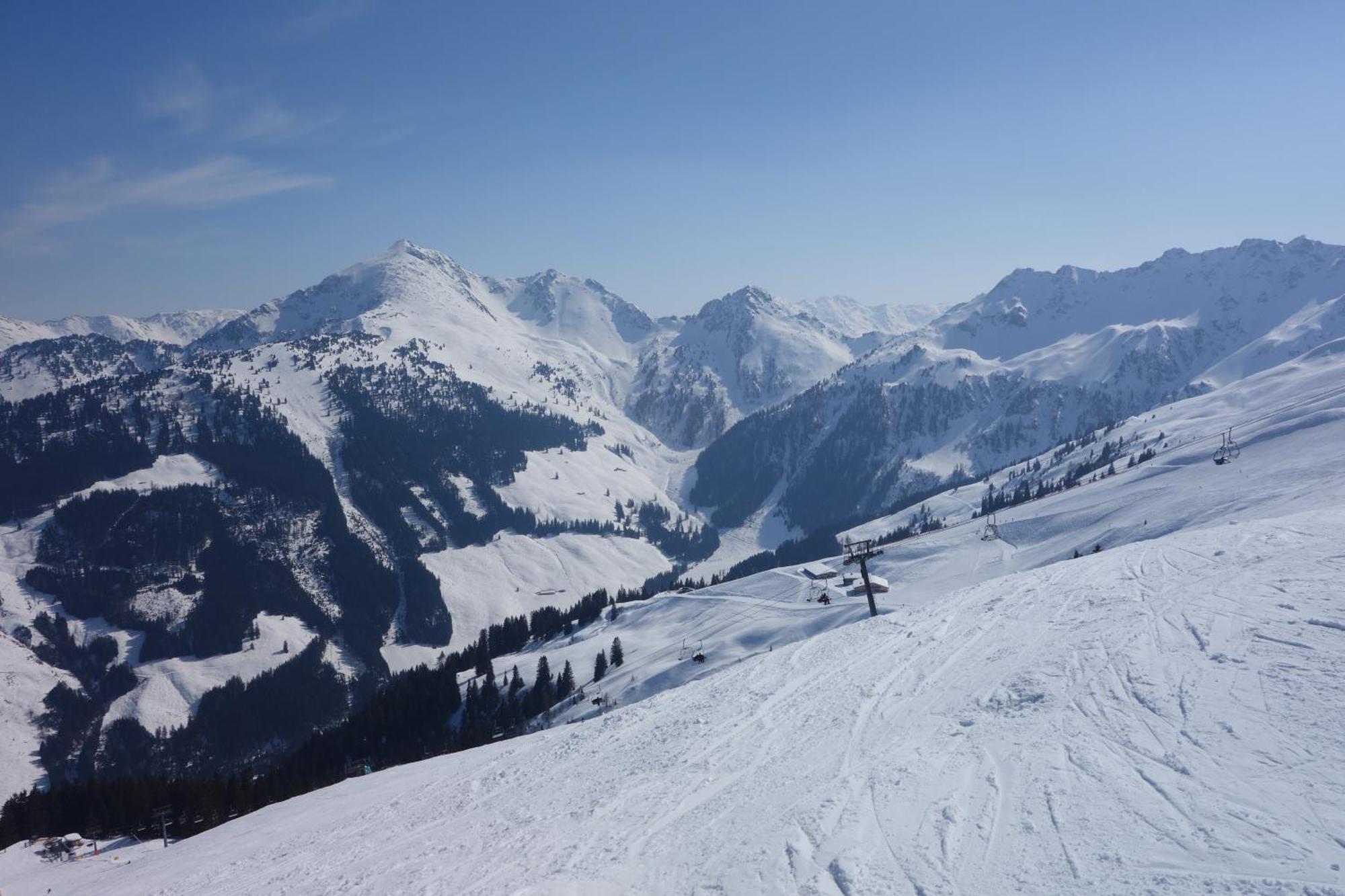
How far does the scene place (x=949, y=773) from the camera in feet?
55.2

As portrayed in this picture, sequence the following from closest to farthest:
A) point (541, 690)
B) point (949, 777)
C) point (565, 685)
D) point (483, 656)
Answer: point (949, 777) < point (565, 685) < point (541, 690) < point (483, 656)

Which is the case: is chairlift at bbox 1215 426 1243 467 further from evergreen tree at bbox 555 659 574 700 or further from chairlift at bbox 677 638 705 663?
evergreen tree at bbox 555 659 574 700

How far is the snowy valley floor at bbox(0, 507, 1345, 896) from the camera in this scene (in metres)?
13.2

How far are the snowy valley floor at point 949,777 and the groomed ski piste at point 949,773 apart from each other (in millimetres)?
81

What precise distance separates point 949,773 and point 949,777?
219 mm

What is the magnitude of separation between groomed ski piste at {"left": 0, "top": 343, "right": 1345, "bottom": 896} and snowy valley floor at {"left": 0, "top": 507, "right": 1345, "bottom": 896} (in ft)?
0.27

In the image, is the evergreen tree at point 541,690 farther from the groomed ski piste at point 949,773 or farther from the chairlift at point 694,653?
the groomed ski piste at point 949,773

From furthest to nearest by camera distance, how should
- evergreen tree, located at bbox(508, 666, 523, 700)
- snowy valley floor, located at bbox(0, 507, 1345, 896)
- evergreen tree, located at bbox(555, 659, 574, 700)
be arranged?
evergreen tree, located at bbox(508, 666, 523, 700) → evergreen tree, located at bbox(555, 659, 574, 700) → snowy valley floor, located at bbox(0, 507, 1345, 896)

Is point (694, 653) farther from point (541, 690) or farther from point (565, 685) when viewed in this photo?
point (541, 690)

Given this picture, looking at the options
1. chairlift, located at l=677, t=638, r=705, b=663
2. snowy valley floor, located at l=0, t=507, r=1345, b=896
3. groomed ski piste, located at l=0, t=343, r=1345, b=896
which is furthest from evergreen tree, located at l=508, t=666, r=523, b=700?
snowy valley floor, located at l=0, t=507, r=1345, b=896

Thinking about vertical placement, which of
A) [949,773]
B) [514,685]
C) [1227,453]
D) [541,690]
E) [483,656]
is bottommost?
[541,690]

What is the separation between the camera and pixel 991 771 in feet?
54.1

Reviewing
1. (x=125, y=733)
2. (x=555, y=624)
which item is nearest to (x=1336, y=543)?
(x=555, y=624)

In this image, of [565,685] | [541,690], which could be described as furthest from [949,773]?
[541,690]
